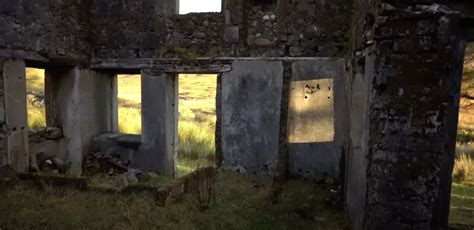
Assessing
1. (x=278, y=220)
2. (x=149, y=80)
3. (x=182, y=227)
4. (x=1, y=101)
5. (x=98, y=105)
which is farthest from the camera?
(x=98, y=105)

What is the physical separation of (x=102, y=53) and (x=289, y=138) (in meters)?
4.26

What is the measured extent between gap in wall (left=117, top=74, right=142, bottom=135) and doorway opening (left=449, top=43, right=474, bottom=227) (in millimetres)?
8634

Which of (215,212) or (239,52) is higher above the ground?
(239,52)

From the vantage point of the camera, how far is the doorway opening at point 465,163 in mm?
5047

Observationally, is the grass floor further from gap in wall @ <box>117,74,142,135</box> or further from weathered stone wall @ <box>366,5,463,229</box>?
gap in wall @ <box>117,74,142,135</box>

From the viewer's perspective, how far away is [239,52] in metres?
6.89

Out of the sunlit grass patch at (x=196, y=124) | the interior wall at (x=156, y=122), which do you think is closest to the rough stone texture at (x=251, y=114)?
the interior wall at (x=156, y=122)

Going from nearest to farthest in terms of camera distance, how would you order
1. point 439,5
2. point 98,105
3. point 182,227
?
point 439,5 < point 182,227 < point 98,105

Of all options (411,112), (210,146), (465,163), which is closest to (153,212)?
(411,112)

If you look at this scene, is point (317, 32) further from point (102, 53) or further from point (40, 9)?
point (40, 9)

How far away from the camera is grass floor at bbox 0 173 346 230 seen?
14.1ft

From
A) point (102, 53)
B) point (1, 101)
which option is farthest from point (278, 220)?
point (102, 53)

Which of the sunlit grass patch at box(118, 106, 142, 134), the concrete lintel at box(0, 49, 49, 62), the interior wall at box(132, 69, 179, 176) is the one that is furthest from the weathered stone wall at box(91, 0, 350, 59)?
the sunlit grass patch at box(118, 106, 142, 134)

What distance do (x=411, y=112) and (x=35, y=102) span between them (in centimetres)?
1737
